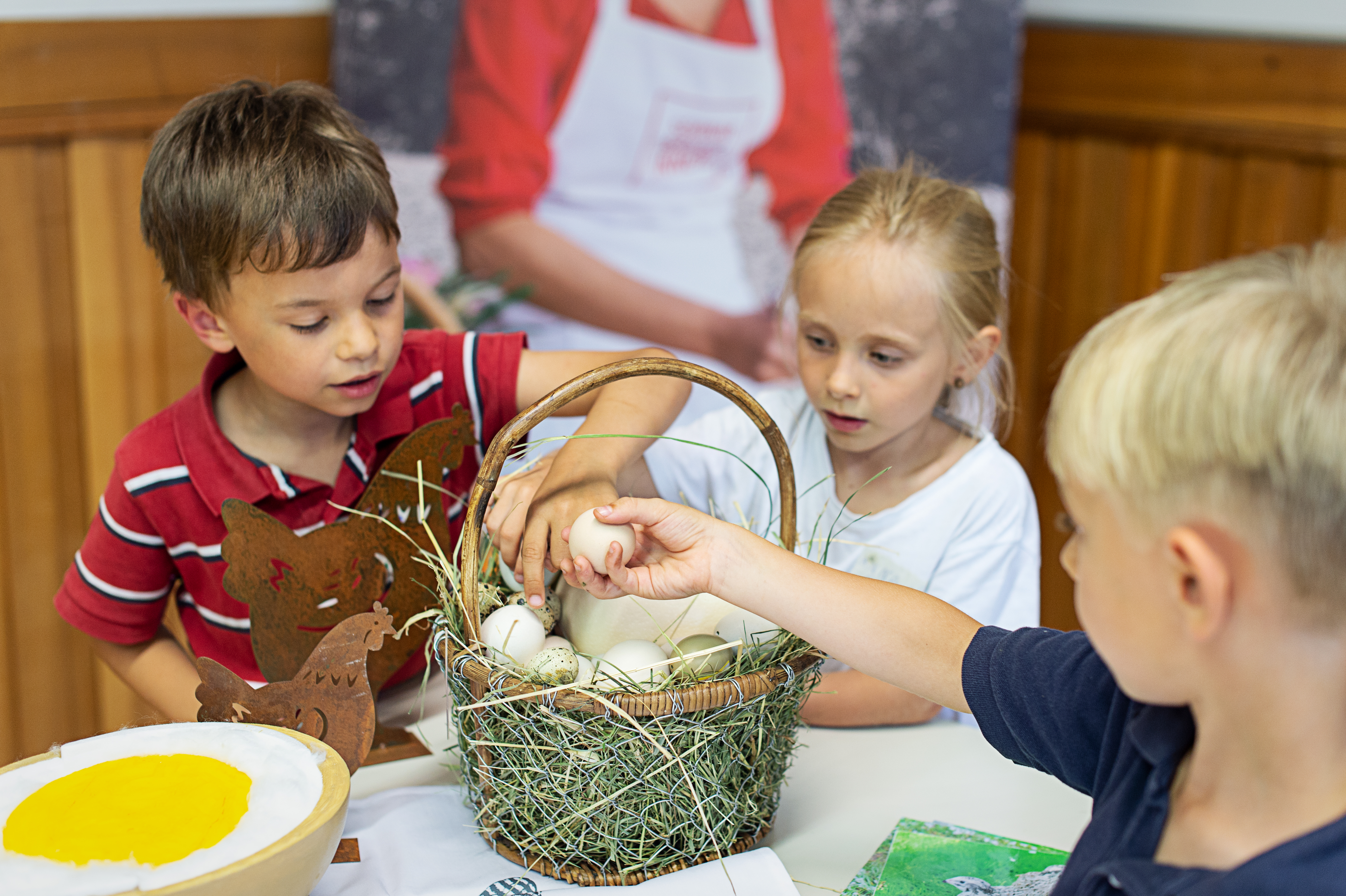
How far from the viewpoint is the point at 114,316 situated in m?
1.80

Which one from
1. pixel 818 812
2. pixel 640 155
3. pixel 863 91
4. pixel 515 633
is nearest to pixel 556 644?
pixel 515 633

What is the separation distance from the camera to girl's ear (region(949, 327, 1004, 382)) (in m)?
1.19

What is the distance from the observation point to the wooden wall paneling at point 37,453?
1.68 metres

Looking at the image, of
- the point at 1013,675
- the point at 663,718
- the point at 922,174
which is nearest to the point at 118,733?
the point at 663,718

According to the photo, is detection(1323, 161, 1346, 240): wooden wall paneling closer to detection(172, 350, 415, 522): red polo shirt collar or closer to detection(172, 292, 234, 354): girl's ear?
detection(172, 350, 415, 522): red polo shirt collar

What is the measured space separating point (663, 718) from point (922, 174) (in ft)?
2.55

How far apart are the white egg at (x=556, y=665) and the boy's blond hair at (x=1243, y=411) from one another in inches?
15.2

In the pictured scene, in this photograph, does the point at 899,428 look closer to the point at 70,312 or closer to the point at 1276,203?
the point at 1276,203

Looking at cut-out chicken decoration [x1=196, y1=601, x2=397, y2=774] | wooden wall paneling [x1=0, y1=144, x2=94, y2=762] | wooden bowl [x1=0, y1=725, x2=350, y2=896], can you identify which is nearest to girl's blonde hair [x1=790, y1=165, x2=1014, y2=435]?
cut-out chicken decoration [x1=196, y1=601, x2=397, y2=774]

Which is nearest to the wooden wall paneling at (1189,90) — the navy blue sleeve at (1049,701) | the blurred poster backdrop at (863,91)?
the blurred poster backdrop at (863,91)

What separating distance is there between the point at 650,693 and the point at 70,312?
1.42 m

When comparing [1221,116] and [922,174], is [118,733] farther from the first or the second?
[1221,116]

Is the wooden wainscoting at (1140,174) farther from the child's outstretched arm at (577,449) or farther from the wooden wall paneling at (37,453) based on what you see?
the wooden wall paneling at (37,453)

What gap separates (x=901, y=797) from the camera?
3.06 feet
